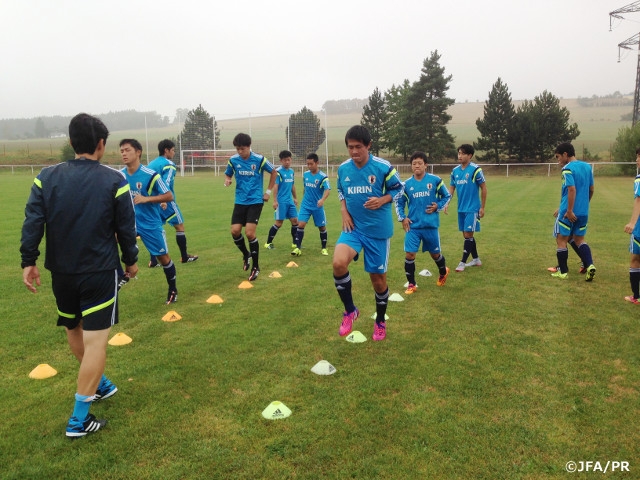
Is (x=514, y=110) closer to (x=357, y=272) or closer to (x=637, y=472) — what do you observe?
(x=357, y=272)

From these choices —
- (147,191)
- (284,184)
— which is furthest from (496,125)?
(147,191)

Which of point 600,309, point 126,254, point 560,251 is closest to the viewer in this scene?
point 126,254

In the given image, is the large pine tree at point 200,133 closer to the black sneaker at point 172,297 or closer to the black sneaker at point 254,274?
the black sneaker at point 254,274

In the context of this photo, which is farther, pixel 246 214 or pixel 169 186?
pixel 169 186

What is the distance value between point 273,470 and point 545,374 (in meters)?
2.77

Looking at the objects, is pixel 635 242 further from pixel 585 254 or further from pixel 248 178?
pixel 248 178

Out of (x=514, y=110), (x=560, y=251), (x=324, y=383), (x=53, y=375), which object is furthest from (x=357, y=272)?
(x=514, y=110)

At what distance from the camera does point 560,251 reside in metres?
7.91

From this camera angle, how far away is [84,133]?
11.0ft

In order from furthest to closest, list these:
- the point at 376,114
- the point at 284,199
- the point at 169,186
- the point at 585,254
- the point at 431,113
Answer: the point at 376,114
the point at 431,113
the point at 284,199
the point at 169,186
the point at 585,254

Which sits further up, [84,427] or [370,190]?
[370,190]

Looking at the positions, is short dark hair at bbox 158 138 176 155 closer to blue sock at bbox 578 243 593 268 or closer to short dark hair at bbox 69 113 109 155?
short dark hair at bbox 69 113 109 155

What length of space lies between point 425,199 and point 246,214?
3155 mm

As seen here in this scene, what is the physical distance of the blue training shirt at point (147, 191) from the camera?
688cm
